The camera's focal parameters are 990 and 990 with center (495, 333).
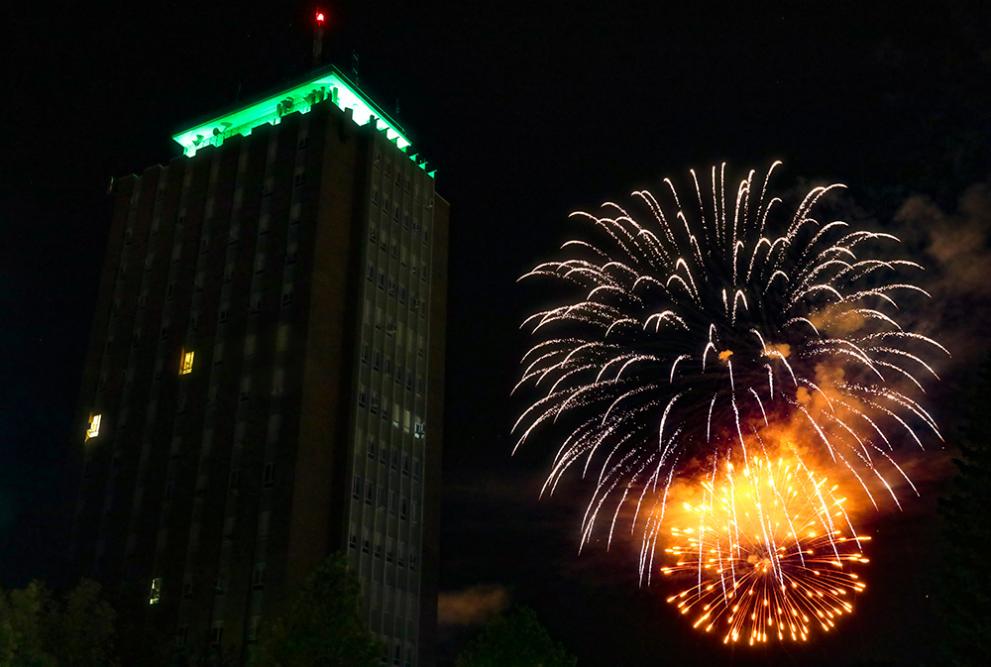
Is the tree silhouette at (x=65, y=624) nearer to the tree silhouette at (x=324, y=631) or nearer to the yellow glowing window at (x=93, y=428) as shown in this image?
the tree silhouette at (x=324, y=631)

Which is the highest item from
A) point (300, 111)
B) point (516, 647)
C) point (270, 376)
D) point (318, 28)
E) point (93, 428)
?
point (318, 28)

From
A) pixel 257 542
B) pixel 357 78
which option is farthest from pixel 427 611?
pixel 357 78

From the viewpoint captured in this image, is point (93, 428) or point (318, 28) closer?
point (93, 428)

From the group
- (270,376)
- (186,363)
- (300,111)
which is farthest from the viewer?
(300,111)

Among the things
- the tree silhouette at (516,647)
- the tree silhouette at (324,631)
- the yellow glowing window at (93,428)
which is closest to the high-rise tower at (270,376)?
the yellow glowing window at (93,428)

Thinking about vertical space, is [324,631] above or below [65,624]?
below

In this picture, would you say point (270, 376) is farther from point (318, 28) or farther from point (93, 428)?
point (318, 28)

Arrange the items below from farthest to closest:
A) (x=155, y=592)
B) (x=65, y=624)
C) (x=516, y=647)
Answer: (x=155, y=592) → (x=516, y=647) → (x=65, y=624)

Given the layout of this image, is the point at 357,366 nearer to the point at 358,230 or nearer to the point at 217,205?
the point at 358,230

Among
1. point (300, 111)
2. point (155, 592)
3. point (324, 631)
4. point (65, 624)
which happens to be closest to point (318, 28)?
point (300, 111)
